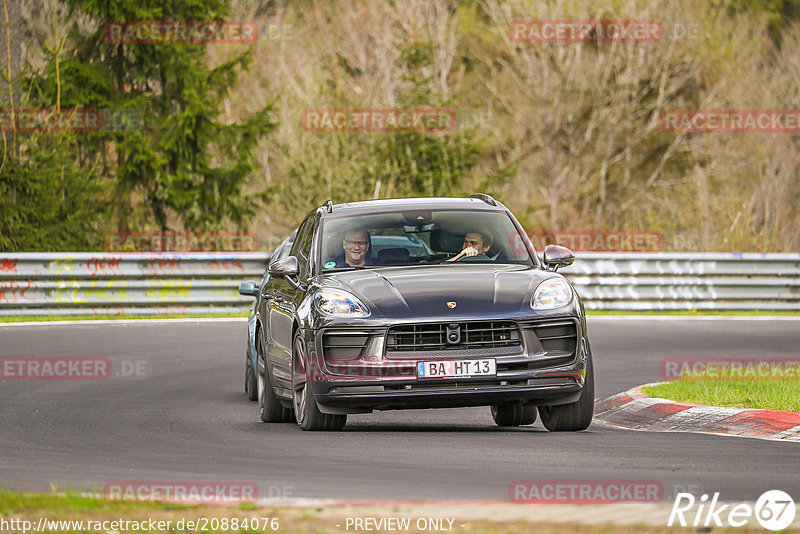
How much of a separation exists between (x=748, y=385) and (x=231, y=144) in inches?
847

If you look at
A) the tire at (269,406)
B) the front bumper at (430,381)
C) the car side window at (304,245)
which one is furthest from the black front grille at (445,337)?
the tire at (269,406)

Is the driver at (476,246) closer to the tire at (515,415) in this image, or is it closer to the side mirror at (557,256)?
the side mirror at (557,256)

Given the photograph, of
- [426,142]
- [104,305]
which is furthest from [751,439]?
[426,142]

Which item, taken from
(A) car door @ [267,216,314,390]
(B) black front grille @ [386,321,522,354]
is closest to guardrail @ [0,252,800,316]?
(A) car door @ [267,216,314,390]

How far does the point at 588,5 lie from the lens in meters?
47.8

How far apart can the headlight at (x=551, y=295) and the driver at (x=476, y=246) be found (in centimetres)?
94

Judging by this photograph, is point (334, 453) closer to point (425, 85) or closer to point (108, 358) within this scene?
point (108, 358)

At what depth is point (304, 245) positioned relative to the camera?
38.0 ft

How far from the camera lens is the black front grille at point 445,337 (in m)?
9.50

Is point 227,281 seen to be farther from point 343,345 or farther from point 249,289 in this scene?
point 343,345

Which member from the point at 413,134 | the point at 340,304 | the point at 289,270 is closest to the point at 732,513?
the point at 340,304

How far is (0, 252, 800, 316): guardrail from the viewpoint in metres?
23.2

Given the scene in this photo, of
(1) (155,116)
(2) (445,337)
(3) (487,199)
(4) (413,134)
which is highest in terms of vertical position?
(3) (487,199)

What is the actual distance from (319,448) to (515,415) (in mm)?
2615
